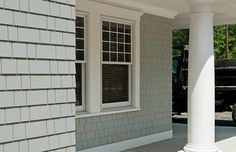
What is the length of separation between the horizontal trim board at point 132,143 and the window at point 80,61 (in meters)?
0.95

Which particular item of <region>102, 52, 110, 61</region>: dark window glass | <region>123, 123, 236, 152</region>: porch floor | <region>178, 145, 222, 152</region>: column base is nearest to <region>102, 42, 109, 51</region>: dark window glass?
<region>102, 52, 110, 61</region>: dark window glass

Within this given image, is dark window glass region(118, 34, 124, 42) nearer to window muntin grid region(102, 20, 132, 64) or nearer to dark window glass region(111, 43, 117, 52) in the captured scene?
window muntin grid region(102, 20, 132, 64)

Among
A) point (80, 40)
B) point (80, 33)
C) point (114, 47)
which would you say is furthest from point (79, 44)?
point (114, 47)

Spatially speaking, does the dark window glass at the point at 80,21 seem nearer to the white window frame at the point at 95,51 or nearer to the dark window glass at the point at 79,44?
the white window frame at the point at 95,51

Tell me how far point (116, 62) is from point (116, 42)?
42 cm

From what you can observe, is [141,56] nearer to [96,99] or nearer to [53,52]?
[96,99]

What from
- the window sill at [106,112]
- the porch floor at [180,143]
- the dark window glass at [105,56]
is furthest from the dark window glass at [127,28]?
the porch floor at [180,143]

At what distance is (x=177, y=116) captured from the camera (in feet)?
48.5

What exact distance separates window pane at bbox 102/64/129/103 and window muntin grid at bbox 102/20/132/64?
173 millimetres

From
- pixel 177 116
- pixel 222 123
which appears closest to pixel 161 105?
pixel 222 123

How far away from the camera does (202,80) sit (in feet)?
19.1

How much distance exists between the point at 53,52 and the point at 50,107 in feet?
1.41

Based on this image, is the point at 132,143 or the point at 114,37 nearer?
the point at 114,37

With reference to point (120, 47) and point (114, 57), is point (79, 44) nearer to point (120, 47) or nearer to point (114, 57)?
point (114, 57)
